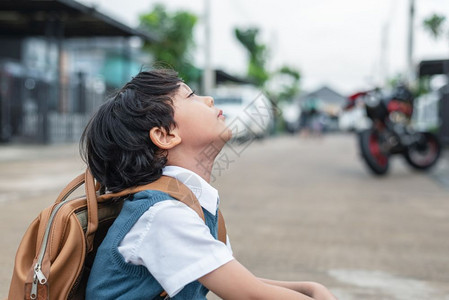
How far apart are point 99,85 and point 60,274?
16.8m

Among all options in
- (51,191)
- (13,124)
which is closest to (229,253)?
(51,191)

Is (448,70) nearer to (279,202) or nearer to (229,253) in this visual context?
(279,202)

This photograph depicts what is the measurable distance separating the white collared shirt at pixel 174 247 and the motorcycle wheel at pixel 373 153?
287 inches

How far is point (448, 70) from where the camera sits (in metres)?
12.7

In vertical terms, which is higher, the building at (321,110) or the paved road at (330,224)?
the paved road at (330,224)

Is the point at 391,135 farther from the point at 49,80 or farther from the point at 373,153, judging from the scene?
the point at 49,80

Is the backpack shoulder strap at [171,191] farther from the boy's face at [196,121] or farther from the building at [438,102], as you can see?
the building at [438,102]

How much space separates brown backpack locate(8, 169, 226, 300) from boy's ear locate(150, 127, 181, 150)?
3.3 inches

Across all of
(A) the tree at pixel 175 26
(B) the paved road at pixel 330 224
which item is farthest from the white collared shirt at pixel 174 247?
(A) the tree at pixel 175 26

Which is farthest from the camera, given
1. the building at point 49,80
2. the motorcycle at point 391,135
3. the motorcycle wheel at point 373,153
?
the building at point 49,80

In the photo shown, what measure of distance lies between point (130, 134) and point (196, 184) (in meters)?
0.21

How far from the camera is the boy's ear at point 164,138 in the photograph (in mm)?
1586

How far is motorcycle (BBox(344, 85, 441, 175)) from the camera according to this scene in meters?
8.72

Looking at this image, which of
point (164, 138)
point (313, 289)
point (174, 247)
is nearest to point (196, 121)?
point (164, 138)
